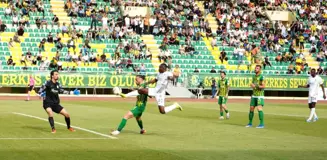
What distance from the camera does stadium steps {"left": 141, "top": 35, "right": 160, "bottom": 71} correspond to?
58.0 m

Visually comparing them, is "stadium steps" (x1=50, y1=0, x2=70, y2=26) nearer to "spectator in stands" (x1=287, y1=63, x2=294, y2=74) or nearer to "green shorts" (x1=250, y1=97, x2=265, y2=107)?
"spectator in stands" (x1=287, y1=63, x2=294, y2=74)

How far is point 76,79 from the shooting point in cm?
5250

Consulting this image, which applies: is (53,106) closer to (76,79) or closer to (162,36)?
(76,79)

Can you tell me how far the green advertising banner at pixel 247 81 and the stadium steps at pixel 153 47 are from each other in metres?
3.77

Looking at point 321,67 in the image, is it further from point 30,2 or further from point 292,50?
point 30,2

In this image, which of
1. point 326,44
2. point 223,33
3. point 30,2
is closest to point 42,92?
point 30,2

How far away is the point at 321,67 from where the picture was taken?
62.5 meters

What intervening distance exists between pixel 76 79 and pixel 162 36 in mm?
11688

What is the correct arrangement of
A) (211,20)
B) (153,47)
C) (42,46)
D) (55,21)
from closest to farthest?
(42,46) < (55,21) < (153,47) < (211,20)

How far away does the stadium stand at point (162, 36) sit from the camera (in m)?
55.6

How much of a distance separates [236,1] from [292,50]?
822 cm

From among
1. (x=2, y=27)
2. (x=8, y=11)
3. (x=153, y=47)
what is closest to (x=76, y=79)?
(x=2, y=27)

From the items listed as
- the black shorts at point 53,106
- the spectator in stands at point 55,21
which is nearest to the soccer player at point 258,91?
the black shorts at point 53,106

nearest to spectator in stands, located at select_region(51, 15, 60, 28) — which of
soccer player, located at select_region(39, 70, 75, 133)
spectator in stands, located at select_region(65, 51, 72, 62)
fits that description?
spectator in stands, located at select_region(65, 51, 72, 62)
